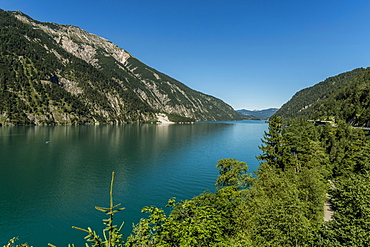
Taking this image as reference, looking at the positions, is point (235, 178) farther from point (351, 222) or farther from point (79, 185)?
point (79, 185)

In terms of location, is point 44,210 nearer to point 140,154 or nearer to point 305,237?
point 305,237

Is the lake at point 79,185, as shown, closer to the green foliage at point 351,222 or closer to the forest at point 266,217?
the forest at point 266,217

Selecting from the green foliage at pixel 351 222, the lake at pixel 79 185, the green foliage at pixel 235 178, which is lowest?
the lake at pixel 79 185

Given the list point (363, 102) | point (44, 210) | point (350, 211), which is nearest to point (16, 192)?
point (44, 210)

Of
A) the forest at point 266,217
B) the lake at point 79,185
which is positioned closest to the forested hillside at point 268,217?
the forest at point 266,217

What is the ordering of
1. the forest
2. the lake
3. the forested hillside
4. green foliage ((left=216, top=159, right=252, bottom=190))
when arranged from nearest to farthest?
the forest, the forested hillside, the lake, green foliage ((left=216, top=159, right=252, bottom=190))

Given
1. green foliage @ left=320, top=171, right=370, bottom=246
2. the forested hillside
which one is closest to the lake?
the forested hillside

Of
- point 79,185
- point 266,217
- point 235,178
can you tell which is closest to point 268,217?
point 266,217

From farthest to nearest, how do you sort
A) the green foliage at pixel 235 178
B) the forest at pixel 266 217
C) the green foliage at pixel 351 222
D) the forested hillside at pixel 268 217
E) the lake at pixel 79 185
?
the green foliage at pixel 235 178 < the lake at pixel 79 185 < the forested hillside at pixel 268 217 < the forest at pixel 266 217 < the green foliage at pixel 351 222

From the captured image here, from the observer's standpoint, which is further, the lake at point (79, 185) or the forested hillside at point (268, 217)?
the lake at point (79, 185)

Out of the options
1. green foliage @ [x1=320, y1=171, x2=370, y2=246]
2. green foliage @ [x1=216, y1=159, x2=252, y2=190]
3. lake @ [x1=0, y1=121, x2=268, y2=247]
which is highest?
green foliage @ [x1=320, y1=171, x2=370, y2=246]

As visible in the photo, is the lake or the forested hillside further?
the lake

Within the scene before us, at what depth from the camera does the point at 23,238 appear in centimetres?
3384

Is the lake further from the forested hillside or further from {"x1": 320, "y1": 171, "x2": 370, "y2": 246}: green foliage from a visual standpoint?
{"x1": 320, "y1": 171, "x2": 370, "y2": 246}: green foliage
